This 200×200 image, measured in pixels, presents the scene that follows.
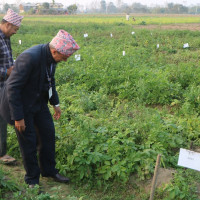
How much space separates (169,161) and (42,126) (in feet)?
5.86

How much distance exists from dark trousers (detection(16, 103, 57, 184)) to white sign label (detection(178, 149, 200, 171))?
62.8 inches

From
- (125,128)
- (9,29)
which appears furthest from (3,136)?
(125,128)

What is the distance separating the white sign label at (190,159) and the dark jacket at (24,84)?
66.1 inches

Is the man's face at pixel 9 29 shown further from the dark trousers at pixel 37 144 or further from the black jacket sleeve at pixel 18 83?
the dark trousers at pixel 37 144

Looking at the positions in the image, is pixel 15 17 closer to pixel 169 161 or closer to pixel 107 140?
pixel 107 140

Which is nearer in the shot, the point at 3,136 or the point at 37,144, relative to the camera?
the point at 37,144

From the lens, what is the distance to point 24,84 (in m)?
2.96

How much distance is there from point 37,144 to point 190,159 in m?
1.90

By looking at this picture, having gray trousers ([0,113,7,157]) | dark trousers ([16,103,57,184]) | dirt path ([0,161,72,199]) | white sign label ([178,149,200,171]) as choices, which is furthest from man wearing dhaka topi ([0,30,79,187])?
white sign label ([178,149,200,171])

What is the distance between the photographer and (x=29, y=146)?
10.6ft

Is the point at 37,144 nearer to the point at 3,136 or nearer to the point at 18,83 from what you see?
the point at 3,136

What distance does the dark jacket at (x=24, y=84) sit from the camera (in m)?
2.90

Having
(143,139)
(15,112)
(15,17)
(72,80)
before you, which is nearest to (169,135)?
(143,139)

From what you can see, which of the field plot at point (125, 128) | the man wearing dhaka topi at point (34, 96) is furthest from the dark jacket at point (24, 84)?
the field plot at point (125, 128)
